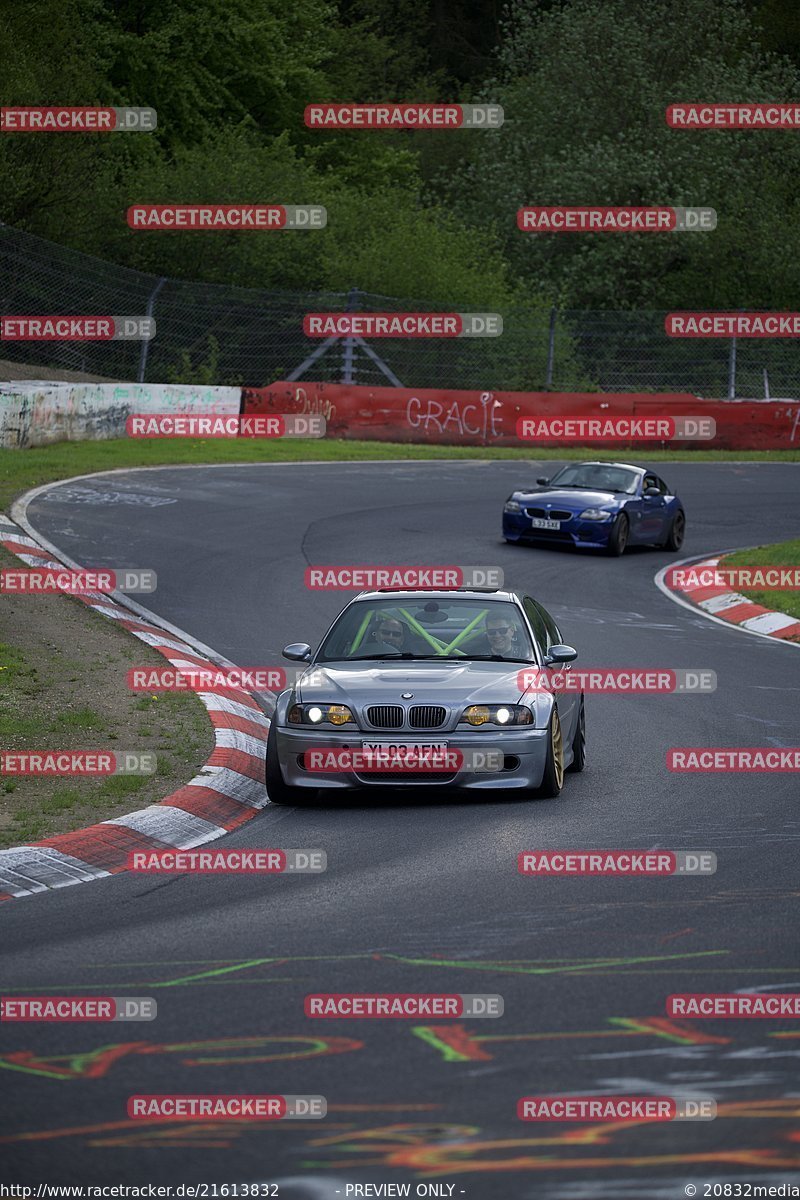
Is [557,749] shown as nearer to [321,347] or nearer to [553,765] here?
[553,765]

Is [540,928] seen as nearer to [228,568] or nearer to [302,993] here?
[302,993]

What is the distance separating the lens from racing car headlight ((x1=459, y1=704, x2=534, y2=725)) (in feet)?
34.1

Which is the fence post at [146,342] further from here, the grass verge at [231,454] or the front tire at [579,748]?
the front tire at [579,748]

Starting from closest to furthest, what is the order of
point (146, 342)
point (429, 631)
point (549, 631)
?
point (429, 631) → point (549, 631) → point (146, 342)

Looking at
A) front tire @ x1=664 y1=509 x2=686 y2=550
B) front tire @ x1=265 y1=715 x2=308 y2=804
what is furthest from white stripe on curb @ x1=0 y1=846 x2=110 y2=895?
front tire @ x1=664 y1=509 x2=686 y2=550

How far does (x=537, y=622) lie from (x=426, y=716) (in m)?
1.92

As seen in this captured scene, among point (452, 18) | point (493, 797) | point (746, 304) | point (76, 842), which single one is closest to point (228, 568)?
point (493, 797)

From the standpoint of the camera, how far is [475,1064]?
539 centimetres

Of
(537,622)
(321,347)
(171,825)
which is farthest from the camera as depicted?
(321,347)

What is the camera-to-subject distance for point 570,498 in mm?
23859

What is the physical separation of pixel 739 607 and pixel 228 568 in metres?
5.95

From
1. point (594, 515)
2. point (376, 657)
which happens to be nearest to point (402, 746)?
point (376, 657)

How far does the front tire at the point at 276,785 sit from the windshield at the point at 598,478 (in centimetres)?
1465

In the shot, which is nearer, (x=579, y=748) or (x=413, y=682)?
(x=413, y=682)
